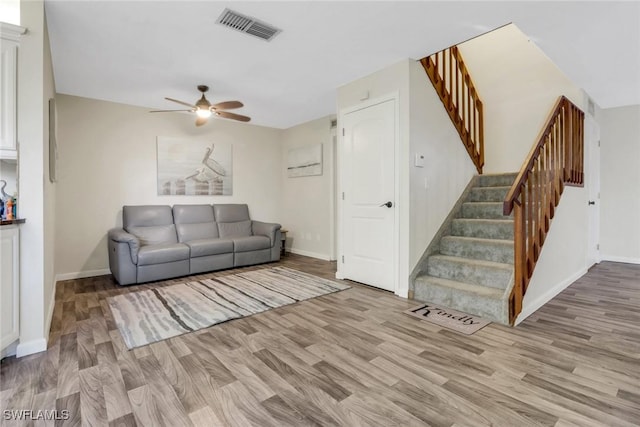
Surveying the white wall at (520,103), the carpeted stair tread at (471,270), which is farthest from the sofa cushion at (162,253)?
the white wall at (520,103)

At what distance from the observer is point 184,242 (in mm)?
4414

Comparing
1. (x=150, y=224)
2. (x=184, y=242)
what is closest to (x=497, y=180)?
(x=184, y=242)

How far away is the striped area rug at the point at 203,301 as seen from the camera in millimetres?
2506

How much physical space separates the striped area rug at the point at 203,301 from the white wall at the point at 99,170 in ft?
4.95

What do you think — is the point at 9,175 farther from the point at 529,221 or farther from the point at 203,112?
the point at 529,221

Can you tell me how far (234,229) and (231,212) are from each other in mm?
337

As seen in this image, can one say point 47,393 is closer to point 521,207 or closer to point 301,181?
point 521,207

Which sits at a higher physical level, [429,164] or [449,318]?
[429,164]

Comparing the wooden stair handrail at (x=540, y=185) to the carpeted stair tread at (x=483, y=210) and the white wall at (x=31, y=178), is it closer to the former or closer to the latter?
the carpeted stair tread at (x=483, y=210)

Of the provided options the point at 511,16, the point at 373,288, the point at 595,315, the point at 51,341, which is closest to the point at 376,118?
the point at 511,16

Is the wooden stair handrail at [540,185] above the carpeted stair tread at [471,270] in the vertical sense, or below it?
above

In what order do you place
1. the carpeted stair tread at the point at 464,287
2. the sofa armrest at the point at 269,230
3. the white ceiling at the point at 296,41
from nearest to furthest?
the white ceiling at the point at 296,41 < the carpeted stair tread at the point at 464,287 < the sofa armrest at the point at 269,230

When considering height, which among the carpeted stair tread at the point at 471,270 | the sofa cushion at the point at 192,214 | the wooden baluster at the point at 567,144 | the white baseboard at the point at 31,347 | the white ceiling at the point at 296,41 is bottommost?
the white baseboard at the point at 31,347

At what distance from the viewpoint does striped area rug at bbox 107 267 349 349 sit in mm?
2506
